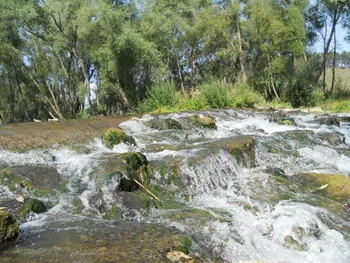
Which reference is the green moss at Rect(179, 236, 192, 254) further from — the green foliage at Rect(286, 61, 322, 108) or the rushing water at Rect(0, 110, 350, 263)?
the green foliage at Rect(286, 61, 322, 108)

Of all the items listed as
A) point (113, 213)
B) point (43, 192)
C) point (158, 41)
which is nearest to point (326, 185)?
point (113, 213)

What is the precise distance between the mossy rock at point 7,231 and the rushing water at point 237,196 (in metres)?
0.60

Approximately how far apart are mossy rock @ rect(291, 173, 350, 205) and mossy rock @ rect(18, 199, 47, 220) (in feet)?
16.0

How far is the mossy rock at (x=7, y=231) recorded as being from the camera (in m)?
4.17

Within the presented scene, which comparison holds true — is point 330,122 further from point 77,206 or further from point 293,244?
point 77,206

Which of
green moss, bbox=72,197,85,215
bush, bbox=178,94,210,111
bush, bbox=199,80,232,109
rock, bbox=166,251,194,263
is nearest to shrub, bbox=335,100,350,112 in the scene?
bush, bbox=199,80,232,109

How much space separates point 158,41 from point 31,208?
22198mm

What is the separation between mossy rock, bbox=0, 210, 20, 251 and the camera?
4.17m

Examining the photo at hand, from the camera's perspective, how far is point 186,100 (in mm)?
21953

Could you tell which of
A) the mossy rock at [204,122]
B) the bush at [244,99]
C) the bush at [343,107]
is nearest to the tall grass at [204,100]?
the bush at [244,99]

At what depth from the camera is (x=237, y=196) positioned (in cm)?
680

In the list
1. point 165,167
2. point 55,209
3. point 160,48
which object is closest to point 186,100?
point 160,48

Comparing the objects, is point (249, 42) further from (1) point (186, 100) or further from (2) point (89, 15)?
(2) point (89, 15)

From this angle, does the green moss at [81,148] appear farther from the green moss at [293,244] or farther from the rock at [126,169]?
the green moss at [293,244]
